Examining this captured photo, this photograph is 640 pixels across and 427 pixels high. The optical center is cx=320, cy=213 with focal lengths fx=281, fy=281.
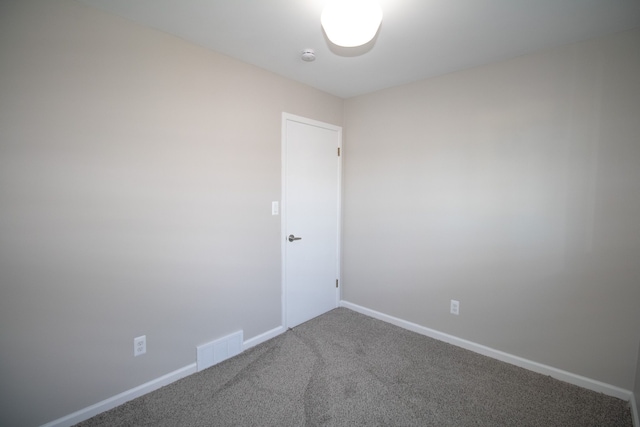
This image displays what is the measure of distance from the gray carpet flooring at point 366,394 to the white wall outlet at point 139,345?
0.31 m

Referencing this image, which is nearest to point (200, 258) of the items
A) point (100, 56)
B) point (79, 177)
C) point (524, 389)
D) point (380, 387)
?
point (79, 177)

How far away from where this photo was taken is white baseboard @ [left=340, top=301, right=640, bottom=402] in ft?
6.46

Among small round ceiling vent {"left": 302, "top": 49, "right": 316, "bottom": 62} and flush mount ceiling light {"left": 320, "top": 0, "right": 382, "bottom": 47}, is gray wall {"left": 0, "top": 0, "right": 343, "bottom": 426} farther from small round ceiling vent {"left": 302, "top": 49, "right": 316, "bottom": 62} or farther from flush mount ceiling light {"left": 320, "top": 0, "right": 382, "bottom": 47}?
flush mount ceiling light {"left": 320, "top": 0, "right": 382, "bottom": 47}

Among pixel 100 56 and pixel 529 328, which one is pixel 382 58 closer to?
pixel 100 56

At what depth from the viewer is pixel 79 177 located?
1668 mm

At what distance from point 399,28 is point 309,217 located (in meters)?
1.86

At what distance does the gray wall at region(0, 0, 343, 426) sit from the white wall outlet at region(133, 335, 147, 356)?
0.04 m

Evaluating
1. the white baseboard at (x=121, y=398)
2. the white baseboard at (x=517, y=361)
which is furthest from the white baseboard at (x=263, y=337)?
the white baseboard at (x=517, y=361)

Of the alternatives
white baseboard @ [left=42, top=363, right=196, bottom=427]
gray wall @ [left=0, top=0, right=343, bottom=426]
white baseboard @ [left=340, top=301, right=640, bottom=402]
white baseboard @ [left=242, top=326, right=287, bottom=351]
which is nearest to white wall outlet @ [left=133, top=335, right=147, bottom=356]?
gray wall @ [left=0, top=0, right=343, bottom=426]

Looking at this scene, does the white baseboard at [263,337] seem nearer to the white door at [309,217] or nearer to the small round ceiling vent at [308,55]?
the white door at [309,217]

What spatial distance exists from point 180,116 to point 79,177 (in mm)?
751

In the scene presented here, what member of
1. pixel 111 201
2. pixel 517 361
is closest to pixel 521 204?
pixel 517 361

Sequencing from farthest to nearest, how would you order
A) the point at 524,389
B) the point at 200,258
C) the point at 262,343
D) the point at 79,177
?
the point at 262,343 < the point at 200,258 < the point at 524,389 < the point at 79,177

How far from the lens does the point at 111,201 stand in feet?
5.86
